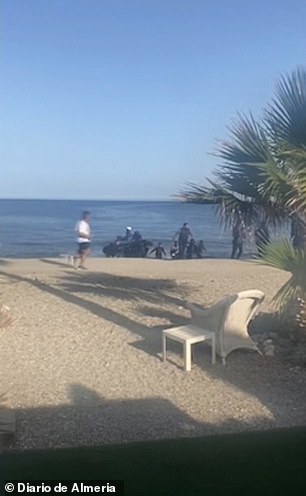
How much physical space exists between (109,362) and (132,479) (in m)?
2.51

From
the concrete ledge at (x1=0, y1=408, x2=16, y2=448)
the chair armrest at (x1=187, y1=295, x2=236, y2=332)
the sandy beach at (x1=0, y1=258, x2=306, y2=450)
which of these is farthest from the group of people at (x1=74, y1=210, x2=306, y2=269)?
the concrete ledge at (x1=0, y1=408, x2=16, y2=448)

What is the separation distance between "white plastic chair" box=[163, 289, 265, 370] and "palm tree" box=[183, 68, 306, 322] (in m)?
0.35

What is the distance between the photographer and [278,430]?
4.05 m

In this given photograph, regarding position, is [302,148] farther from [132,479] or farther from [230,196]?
[132,479]

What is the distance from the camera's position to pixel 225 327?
5.89 metres

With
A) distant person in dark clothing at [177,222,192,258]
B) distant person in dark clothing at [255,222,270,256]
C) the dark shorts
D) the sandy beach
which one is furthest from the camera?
distant person in dark clothing at [177,222,192,258]

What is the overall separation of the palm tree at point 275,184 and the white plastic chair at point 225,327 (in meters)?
0.35

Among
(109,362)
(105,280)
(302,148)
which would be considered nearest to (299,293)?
(302,148)

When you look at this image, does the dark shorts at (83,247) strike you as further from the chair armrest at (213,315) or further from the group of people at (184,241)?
the chair armrest at (213,315)

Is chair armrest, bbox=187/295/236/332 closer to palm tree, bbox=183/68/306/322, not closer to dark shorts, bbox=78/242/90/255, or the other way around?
palm tree, bbox=183/68/306/322

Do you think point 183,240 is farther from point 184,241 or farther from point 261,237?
point 261,237

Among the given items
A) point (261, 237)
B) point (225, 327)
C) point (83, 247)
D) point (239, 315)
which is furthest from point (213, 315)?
point (83, 247)

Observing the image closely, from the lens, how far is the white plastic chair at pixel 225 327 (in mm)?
5789

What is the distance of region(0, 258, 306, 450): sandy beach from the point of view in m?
4.15
